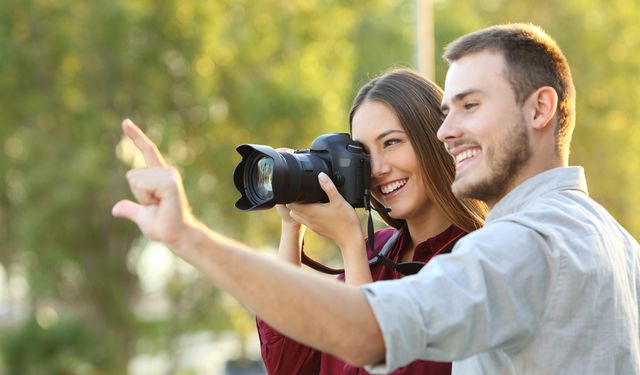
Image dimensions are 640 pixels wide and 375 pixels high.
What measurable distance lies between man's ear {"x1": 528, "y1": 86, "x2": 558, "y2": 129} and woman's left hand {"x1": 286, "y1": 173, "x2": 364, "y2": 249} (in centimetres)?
97

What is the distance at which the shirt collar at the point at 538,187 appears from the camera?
216cm

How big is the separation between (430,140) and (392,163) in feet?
0.43

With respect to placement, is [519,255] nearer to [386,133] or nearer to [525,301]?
[525,301]

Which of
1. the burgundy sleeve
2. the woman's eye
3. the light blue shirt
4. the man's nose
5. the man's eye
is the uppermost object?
the woman's eye

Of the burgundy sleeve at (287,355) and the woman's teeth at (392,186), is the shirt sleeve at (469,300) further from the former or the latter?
the burgundy sleeve at (287,355)

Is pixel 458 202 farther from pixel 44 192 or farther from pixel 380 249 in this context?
pixel 44 192

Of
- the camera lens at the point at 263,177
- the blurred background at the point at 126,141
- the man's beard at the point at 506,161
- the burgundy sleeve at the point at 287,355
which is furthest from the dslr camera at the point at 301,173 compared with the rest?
the blurred background at the point at 126,141

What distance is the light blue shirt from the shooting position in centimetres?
186

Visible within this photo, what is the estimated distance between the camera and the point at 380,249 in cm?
343

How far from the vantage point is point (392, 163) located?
3178 millimetres

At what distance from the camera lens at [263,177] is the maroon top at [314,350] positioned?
1.40 feet

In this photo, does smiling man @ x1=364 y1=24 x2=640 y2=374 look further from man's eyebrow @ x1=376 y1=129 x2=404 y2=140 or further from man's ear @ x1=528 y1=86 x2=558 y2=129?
man's eyebrow @ x1=376 y1=129 x2=404 y2=140

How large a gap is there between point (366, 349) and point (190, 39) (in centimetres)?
1451

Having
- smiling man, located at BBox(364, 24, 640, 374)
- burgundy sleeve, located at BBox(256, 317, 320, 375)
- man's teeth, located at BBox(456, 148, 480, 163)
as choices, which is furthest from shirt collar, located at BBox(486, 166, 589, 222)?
burgundy sleeve, located at BBox(256, 317, 320, 375)
